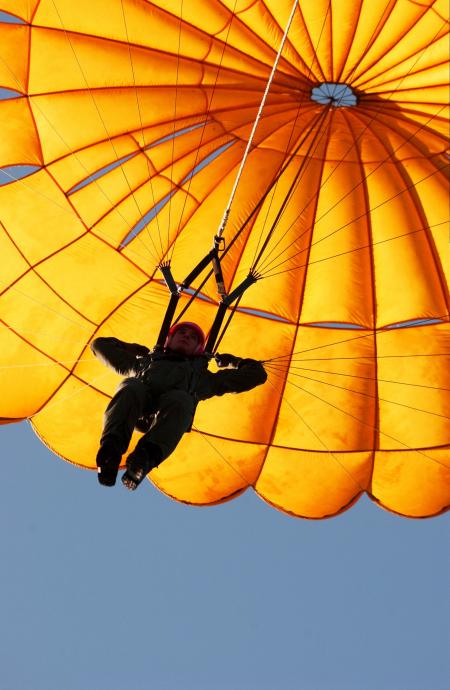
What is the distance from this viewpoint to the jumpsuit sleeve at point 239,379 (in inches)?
293

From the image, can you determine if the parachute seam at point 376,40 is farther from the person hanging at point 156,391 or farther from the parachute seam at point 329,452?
the person hanging at point 156,391

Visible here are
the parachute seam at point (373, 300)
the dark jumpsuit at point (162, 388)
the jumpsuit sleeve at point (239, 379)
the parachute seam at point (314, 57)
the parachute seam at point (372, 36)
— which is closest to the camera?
the dark jumpsuit at point (162, 388)

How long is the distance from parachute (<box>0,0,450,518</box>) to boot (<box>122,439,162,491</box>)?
99.7 inches

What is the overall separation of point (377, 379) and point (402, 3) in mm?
3208

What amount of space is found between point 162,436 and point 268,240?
266 cm

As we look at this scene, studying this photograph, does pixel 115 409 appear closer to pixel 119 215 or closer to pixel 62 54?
pixel 119 215

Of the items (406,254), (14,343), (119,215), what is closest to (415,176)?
(406,254)

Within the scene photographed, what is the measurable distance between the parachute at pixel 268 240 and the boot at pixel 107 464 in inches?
108

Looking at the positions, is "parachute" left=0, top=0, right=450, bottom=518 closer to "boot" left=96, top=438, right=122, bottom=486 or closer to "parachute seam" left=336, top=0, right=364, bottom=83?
"parachute seam" left=336, top=0, right=364, bottom=83

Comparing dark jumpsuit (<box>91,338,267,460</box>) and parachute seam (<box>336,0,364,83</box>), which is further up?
parachute seam (<box>336,0,364,83</box>)

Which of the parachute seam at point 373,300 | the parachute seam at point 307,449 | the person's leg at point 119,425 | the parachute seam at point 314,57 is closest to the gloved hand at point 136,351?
the person's leg at point 119,425

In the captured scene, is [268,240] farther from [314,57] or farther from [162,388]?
[162,388]

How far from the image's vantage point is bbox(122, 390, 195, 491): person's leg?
6523 millimetres

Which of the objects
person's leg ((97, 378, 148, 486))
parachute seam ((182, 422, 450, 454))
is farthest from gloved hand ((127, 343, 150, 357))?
parachute seam ((182, 422, 450, 454))
